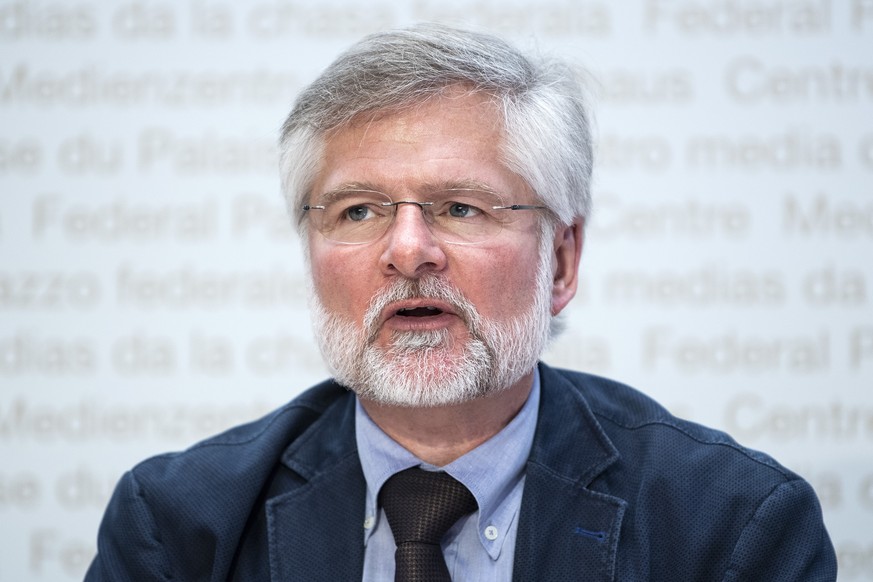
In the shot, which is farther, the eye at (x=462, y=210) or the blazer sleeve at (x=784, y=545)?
the eye at (x=462, y=210)

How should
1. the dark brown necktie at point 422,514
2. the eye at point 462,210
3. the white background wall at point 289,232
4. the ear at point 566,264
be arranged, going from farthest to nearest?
the white background wall at point 289,232 < the ear at point 566,264 < the eye at point 462,210 < the dark brown necktie at point 422,514

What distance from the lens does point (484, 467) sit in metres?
2.04

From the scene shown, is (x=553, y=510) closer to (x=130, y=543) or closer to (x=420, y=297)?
(x=420, y=297)

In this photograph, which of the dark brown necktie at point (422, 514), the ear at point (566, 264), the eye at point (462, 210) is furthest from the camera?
the ear at point (566, 264)

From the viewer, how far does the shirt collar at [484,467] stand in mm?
2004

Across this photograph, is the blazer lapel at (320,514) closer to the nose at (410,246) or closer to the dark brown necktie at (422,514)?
the dark brown necktie at (422,514)

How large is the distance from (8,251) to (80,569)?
1.25m

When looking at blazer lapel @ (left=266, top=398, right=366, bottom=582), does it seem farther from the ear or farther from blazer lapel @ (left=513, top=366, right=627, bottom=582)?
the ear

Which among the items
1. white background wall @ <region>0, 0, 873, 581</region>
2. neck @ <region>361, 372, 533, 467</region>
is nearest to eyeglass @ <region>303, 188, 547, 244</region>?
neck @ <region>361, 372, 533, 467</region>

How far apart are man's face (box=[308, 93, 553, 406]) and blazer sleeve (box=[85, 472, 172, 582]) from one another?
1.79 ft

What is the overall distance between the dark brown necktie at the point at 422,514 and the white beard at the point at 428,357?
0.59 ft

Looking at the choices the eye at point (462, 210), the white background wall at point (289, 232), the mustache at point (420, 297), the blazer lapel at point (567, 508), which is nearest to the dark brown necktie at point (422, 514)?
the blazer lapel at point (567, 508)

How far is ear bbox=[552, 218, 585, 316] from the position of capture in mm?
2275

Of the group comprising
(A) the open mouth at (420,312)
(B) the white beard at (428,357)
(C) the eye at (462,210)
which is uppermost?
(C) the eye at (462,210)
